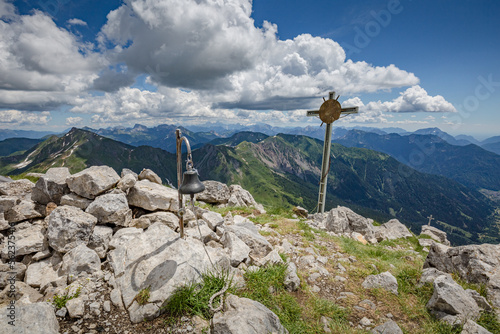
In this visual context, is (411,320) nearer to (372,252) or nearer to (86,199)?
(372,252)

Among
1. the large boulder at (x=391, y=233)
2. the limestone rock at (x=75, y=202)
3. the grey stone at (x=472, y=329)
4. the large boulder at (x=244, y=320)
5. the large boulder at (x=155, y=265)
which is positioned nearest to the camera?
the large boulder at (x=244, y=320)

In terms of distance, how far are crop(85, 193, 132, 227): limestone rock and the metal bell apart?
478cm

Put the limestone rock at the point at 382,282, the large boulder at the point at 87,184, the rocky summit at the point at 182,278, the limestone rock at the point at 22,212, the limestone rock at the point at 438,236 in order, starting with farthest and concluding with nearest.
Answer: the limestone rock at the point at 438,236 → the large boulder at the point at 87,184 → the limestone rock at the point at 22,212 → the limestone rock at the point at 382,282 → the rocky summit at the point at 182,278

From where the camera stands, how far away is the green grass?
216 inches

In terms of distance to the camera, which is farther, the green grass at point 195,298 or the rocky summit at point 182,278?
the green grass at point 195,298

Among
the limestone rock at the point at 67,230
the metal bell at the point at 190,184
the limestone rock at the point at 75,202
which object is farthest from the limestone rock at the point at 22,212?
the metal bell at the point at 190,184

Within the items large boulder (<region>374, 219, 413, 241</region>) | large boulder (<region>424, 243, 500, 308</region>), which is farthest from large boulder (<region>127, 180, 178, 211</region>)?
large boulder (<region>374, 219, 413, 241</region>)

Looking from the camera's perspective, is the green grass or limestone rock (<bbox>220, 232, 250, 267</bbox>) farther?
limestone rock (<bbox>220, 232, 250, 267</bbox>)

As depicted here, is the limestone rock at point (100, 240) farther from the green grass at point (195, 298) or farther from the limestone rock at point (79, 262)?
the green grass at point (195, 298)

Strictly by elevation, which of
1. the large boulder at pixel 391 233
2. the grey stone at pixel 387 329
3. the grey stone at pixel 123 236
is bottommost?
the large boulder at pixel 391 233

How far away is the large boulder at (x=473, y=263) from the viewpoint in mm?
6940

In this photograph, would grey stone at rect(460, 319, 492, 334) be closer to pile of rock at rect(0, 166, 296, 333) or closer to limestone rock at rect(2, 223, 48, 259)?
pile of rock at rect(0, 166, 296, 333)

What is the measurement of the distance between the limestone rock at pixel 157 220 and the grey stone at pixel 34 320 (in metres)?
4.17

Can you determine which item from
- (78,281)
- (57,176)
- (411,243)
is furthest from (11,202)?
(411,243)
